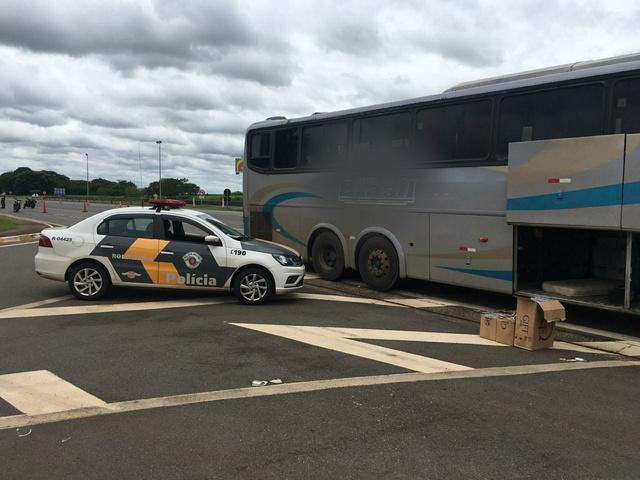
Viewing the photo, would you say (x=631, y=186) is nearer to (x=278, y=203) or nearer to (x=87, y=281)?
(x=278, y=203)

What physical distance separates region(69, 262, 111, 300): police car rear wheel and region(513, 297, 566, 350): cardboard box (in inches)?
248

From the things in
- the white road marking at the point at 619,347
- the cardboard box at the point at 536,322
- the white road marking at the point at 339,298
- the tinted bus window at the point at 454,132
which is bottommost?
the white road marking at the point at 619,347

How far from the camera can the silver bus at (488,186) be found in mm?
6824

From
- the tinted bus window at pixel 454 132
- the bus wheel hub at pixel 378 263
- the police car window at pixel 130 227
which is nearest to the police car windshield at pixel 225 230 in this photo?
the police car window at pixel 130 227

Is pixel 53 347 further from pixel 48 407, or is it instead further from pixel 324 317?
pixel 324 317

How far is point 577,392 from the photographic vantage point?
16.0 feet

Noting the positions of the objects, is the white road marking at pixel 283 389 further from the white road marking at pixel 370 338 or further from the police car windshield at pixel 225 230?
the police car windshield at pixel 225 230

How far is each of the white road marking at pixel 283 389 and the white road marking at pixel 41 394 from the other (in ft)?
0.42

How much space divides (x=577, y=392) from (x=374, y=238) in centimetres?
549

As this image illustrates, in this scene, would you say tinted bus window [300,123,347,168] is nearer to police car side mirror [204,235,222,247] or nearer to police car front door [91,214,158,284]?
police car side mirror [204,235,222,247]

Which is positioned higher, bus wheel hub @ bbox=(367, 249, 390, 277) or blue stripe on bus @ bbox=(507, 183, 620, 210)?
blue stripe on bus @ bbox=(507, 183, 620, 210)

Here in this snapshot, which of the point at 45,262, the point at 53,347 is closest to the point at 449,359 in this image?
the point at 53,347

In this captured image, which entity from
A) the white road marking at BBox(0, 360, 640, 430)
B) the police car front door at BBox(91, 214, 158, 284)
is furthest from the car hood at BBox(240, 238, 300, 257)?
the white road marking at BBox(0, 360, 640, 430)

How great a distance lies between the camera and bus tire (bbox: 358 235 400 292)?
9.70 m
